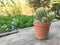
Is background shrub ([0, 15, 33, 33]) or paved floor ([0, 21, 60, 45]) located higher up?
background shrub ([0, 15, 33, 33])

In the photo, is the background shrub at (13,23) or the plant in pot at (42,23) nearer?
the plant in pot at (42,23)

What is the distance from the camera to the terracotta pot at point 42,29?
4.15 metres

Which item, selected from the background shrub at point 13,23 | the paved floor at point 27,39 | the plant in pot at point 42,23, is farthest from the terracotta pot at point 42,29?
the background shrub at point 13,23

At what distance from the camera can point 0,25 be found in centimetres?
541

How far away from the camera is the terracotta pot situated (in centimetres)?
415

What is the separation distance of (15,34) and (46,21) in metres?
0.96

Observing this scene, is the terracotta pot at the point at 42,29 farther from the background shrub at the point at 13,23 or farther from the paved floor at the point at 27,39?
the background shrub at the point at 13,23

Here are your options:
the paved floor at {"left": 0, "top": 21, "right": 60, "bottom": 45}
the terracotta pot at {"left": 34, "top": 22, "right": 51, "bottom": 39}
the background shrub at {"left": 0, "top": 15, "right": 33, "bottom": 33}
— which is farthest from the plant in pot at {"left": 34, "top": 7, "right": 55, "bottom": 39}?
the background shrub at {"left": 0, "top": 15, "right": 33, "bottom": 33}

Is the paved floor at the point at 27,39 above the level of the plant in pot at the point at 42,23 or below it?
below

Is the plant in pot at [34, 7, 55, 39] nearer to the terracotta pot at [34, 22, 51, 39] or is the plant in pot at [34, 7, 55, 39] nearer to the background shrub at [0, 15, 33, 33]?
the terracotta pot at [34, 22, 51, 39]

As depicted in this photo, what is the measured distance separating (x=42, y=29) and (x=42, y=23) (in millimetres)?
134

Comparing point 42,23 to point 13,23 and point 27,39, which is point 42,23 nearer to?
point 27,39

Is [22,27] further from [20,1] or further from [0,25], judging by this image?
[20,1]

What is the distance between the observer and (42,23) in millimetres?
4125
